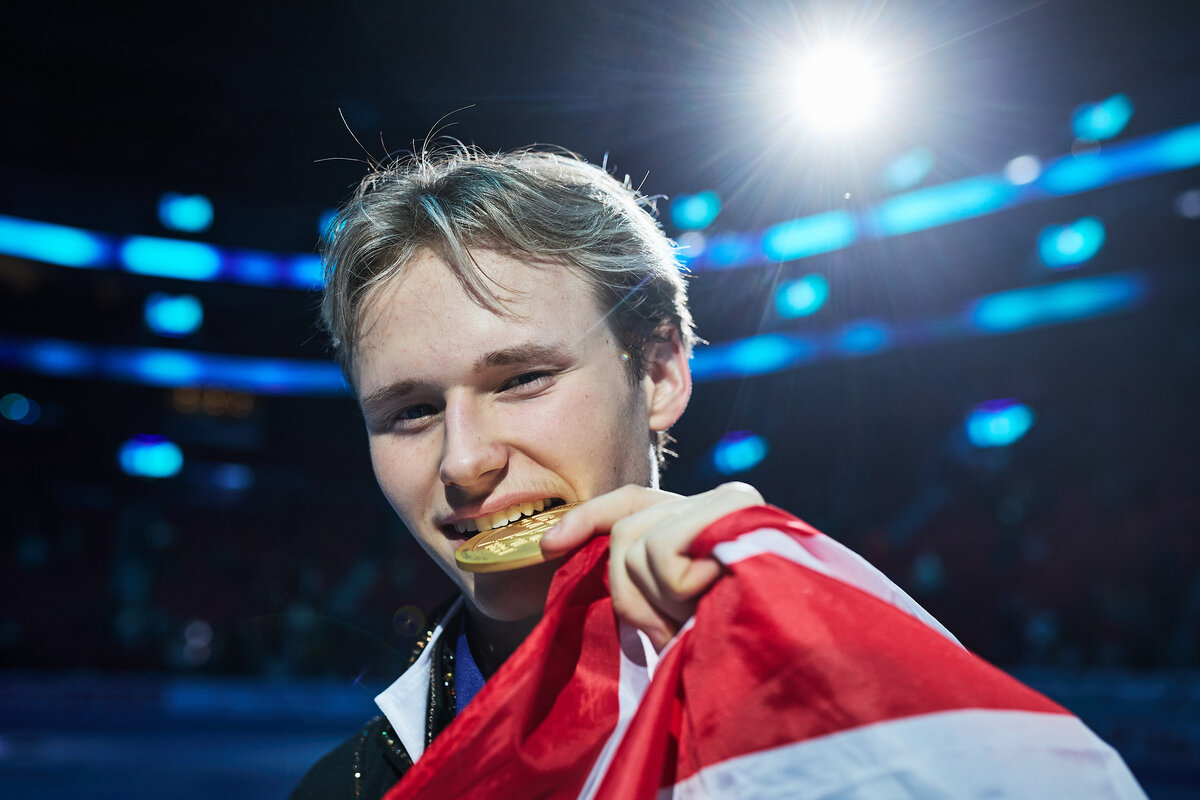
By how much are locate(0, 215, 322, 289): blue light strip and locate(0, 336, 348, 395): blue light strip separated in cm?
226

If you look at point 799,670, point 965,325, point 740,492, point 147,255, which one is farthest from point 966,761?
point 147,255

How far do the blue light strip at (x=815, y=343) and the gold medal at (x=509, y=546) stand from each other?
9619mm

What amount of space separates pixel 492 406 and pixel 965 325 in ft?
44.0

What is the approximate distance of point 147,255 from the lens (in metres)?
14.9

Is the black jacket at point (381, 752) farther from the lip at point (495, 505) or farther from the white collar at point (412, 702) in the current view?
the lip at point (495, 505)

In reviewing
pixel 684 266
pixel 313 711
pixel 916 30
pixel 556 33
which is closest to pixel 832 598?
pixel 684 266

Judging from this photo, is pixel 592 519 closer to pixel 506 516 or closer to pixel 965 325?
pixel 506 516

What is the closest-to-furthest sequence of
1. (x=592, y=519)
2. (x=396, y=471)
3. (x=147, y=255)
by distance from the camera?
(x=592, y=519), (x=396, y=471), (x=147, y=255)

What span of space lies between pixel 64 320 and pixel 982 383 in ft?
57.2

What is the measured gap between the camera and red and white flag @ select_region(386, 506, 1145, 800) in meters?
0.70

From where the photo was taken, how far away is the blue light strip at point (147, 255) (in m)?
14.2

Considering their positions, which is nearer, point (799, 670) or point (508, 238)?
point (799, 670)

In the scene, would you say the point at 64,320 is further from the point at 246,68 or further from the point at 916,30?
the point at 916,30

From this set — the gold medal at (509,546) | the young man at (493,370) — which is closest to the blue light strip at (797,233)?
the young man at (493,370)
